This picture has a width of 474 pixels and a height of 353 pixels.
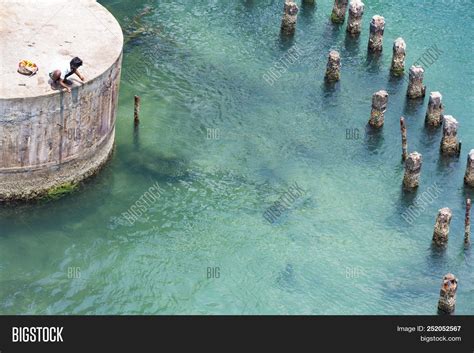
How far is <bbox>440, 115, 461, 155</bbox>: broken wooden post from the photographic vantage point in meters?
47.0

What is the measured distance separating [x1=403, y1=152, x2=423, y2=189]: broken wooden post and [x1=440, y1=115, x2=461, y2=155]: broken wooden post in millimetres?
2368

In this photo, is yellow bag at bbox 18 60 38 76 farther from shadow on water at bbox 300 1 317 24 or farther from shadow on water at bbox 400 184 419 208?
shadow on water at bbox 300 1 317 24

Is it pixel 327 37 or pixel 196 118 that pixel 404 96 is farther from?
pixel 196 118

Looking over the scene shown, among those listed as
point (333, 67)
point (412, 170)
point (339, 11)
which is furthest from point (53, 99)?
point (339, 11)

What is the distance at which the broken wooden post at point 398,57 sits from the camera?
52312 millimetres

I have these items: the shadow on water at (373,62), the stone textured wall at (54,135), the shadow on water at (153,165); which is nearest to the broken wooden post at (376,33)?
the shadow on water at (373,62)

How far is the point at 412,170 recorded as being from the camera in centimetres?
4522

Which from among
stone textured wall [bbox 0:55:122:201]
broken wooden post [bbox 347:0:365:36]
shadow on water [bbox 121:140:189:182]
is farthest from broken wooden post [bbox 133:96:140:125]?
broken wooden post [bbox 347:0:365:36]

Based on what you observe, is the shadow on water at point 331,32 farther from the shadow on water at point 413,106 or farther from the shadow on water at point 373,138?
the shadow on water at point 373,138

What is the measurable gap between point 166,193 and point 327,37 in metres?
15.5

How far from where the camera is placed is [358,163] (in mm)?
47250

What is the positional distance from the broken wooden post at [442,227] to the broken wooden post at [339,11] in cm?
1687

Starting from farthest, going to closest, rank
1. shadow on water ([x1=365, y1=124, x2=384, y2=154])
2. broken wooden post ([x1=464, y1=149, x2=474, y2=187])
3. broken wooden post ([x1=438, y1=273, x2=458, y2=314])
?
1. shadow on water ([x1=365, y1=124, x2=384, y2=154])
2. broken wooden post ([x1=464, y1=149, x2=474, y2=187])
3. broken wooden post ([x1=438, y1=273, x2=458, y2=314])

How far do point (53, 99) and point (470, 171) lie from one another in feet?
54.0
